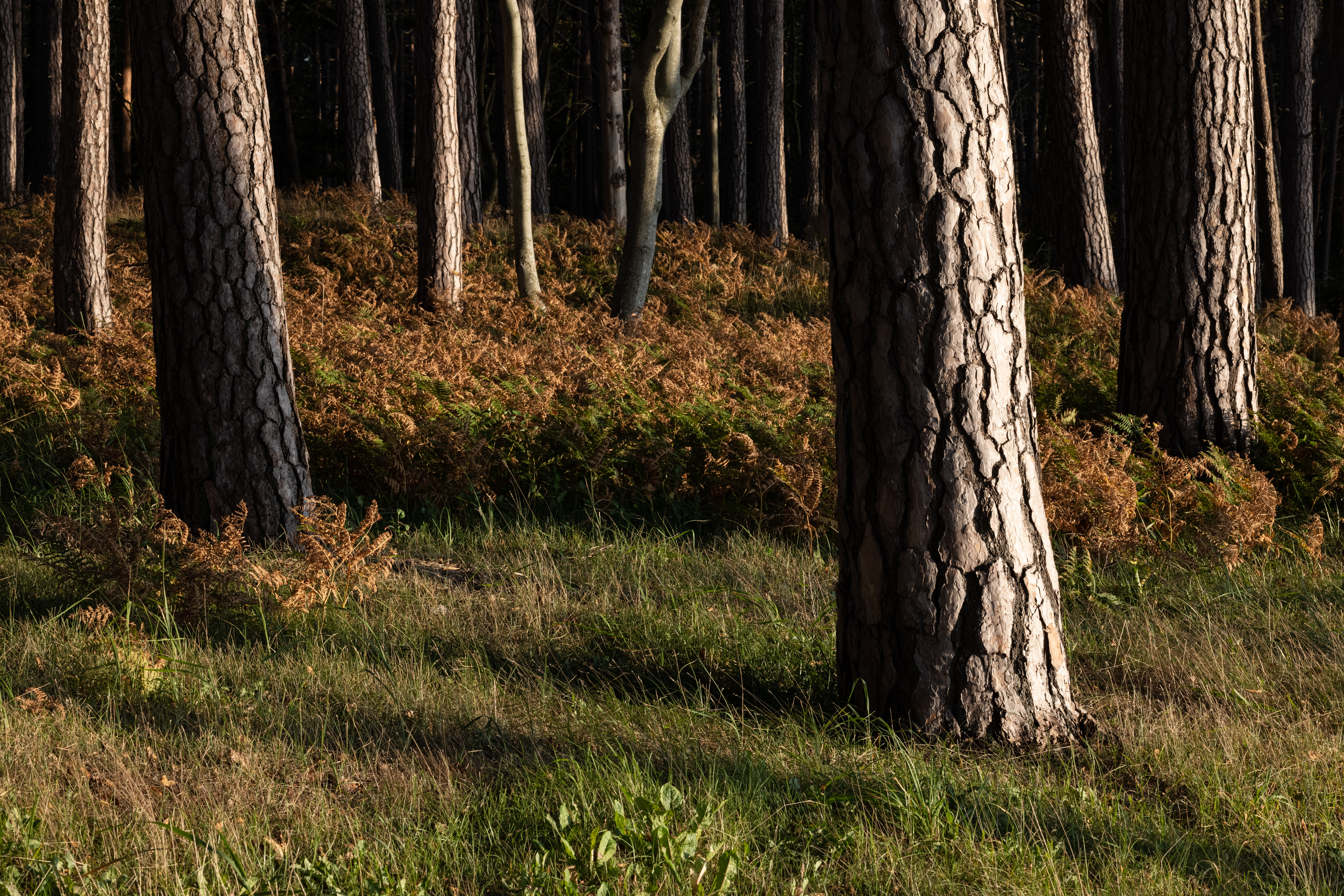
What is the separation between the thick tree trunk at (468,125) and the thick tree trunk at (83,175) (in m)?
4.58

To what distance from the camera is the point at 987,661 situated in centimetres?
307

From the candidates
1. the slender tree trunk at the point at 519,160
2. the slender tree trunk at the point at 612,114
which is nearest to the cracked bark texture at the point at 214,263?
the slender tree trunk at the point at 519,160

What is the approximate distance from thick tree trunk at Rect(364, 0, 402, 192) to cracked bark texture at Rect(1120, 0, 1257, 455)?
1915cm

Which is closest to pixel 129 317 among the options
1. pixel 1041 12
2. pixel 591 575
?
pixel 591 575

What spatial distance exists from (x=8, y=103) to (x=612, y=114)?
12.4 meters

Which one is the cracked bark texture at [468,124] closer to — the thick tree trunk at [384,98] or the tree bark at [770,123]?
the tree bark at [770,123]

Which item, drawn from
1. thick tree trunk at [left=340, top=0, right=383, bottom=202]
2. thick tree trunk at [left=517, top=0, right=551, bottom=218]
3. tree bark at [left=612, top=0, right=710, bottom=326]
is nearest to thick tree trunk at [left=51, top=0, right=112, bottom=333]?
tree bark at [left=612, top=0, right=710, bottom=326]

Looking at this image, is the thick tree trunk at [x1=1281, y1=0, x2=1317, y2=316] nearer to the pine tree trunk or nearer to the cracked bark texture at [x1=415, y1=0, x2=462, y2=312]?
the pine tree trunk

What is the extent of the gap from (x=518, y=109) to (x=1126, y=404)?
7655mm

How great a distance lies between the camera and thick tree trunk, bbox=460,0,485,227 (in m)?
14.3

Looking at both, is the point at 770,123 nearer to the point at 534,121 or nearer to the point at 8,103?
the point at 534,121

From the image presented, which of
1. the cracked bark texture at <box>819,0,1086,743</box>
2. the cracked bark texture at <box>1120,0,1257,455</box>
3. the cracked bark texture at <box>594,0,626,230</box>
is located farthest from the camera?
the cracked bark texture at <box>594,0,626,230</box>

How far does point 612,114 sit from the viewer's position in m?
14.6

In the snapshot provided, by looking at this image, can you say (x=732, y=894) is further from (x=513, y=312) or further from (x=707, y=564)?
(x=513, y=312)
